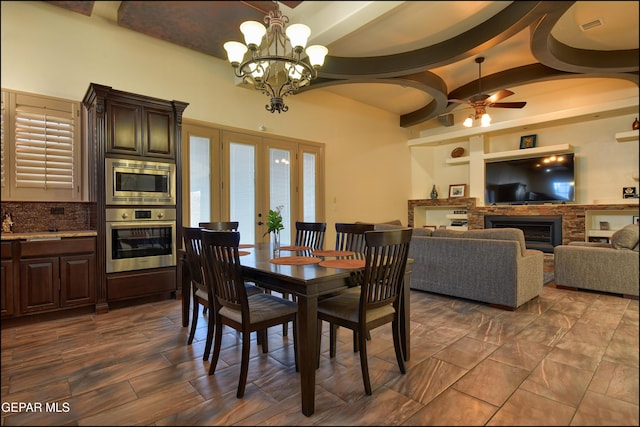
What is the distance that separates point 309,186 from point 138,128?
9.69 ft

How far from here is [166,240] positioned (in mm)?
3859

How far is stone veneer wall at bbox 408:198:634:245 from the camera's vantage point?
5004 mm

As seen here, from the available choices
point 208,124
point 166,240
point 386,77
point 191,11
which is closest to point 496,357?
point 191,11

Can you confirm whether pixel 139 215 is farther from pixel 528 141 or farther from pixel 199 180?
pixel 528 141

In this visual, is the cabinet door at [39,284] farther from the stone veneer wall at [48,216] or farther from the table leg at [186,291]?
the table leg at [186,291]

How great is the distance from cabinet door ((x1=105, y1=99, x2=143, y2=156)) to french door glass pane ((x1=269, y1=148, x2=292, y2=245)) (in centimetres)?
211

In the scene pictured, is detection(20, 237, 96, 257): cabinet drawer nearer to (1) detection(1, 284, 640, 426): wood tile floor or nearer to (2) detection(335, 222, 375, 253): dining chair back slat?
(1) detection(1, 284, 640, 426): wood tile floor

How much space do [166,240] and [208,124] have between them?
174cm

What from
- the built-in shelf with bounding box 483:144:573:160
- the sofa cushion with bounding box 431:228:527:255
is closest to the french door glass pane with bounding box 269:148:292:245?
the sofa cushion with bounding box 431:228:527:255

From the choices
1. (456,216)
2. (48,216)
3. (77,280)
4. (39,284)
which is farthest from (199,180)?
(456,216)

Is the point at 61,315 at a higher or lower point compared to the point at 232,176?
lower

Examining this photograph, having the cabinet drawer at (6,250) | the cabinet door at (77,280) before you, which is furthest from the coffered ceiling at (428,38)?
the cabinet door at (77,280)

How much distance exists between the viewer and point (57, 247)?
3.15 m

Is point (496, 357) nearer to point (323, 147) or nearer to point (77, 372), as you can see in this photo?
point (77, 372)
